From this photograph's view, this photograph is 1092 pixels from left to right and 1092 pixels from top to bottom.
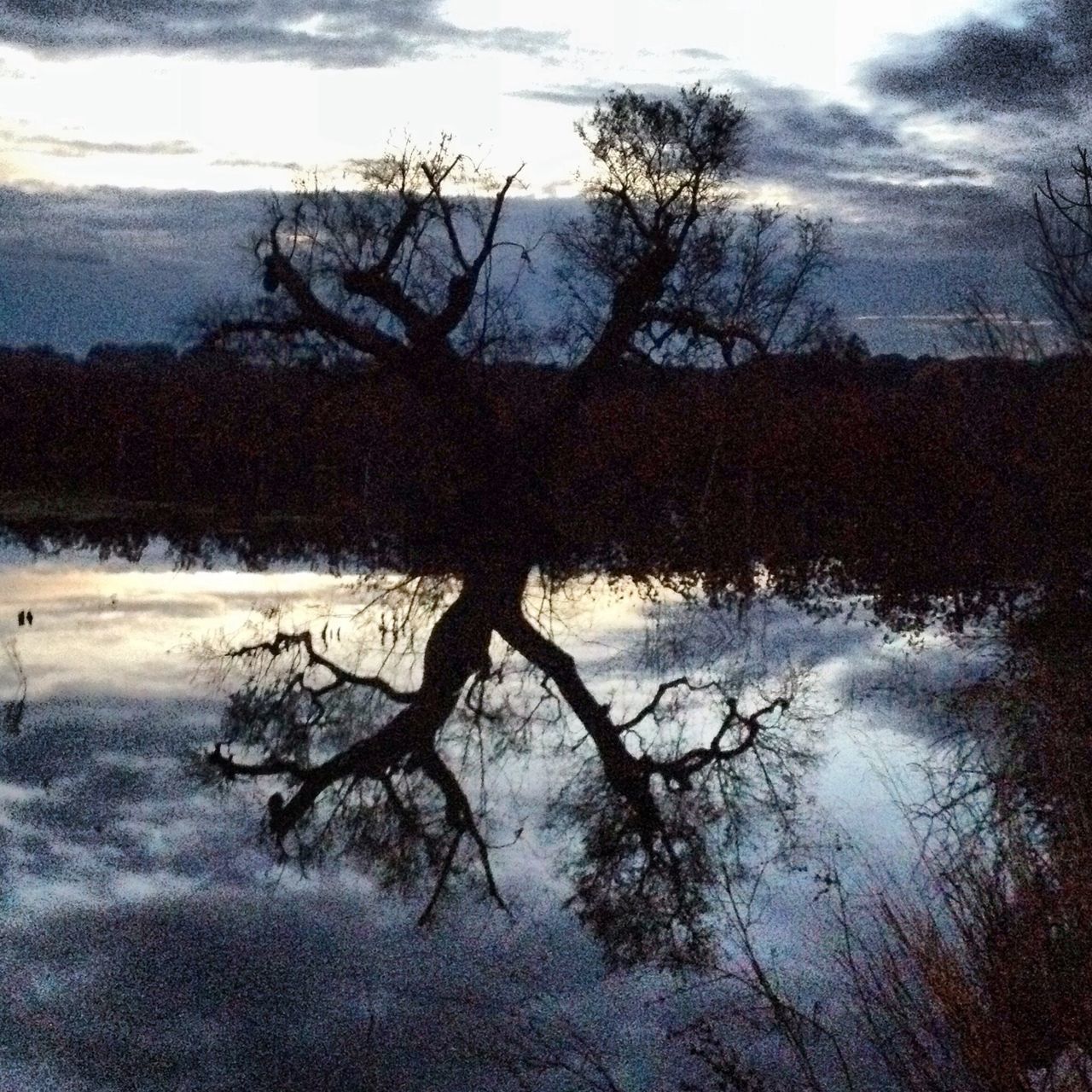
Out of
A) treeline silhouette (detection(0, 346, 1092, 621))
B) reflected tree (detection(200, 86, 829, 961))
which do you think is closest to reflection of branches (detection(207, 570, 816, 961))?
reflected tree (detection(200, 86, 829, 961))

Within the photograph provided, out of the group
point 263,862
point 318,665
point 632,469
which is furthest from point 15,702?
point 632,469

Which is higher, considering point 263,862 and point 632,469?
point 632,469

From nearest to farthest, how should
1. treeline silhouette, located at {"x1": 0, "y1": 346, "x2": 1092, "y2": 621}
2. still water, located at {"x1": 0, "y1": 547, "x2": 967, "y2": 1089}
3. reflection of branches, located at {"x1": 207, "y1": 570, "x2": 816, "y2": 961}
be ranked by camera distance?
1. still water, located at {"x1": 0, "y1": 547, "x2": 967, "y2": 1089}
2. reflection of branches, located at {"x1": 207, "y1": 570, "x2": 816, "y2": 961}
3. treeline silhouette, located at {"x1": 0, "y1": 346, "x2": 1092, "y2": 621}

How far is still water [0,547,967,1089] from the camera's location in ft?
16.3

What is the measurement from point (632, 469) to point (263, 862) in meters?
19.1

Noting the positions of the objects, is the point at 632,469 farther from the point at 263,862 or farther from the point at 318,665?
the point at 263,862

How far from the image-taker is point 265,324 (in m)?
19.7

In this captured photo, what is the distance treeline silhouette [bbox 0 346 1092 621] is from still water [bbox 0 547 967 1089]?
4012mm

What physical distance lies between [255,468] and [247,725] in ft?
59.3

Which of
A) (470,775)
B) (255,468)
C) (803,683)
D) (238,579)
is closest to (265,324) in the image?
(238,579)

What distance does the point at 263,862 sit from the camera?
6.83 meters

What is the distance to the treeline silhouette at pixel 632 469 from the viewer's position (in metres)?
18.2

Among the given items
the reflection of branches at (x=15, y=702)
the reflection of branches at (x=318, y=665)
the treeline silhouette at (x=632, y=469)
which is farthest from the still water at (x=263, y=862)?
the treeline silhouette at (x=632, y=469)

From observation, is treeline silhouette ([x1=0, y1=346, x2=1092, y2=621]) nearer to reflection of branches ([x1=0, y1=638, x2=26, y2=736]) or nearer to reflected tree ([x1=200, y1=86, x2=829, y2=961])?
reflected tree ([x1=200, y1=86, x2=829, y2=961])
